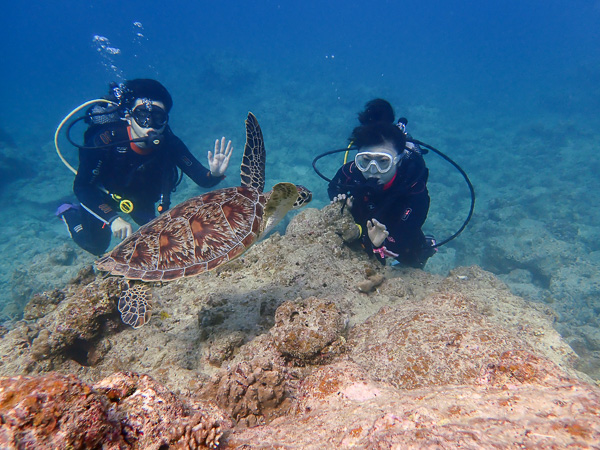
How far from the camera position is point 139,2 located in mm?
80125

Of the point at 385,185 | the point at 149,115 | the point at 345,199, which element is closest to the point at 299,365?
the point at 345,199

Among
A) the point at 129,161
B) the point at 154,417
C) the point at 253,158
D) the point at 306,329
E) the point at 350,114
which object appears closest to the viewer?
the point at 154,417

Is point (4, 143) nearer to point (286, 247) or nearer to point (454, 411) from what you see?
point (286, 247)

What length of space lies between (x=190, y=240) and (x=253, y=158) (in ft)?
4.99

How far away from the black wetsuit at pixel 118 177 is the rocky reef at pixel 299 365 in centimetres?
212

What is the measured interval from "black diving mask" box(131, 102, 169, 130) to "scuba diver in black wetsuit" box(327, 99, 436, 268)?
11.5 ft

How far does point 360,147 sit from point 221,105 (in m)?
27.4

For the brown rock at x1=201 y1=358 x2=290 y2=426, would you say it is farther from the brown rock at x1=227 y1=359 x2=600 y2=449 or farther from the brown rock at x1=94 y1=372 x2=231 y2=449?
the brown rock at x1=94 y1=372 x2=231 y2=449

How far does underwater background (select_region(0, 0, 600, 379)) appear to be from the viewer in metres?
10.1

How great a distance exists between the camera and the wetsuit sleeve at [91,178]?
17.4 ft

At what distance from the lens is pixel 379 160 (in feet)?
13.9

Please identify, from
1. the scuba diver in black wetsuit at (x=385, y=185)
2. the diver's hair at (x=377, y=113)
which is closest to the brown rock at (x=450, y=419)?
the scuba diver in black wetsuit at (x=385, y=185)

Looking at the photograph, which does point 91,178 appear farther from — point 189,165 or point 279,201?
point 279,201

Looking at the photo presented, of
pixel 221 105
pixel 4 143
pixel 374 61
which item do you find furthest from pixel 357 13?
pixel 4 143
